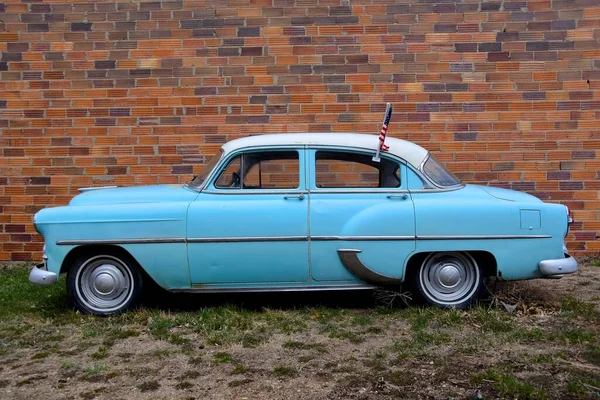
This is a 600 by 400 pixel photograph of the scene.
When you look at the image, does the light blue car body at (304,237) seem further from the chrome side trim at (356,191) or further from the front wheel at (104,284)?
the front wheel at (104,284)

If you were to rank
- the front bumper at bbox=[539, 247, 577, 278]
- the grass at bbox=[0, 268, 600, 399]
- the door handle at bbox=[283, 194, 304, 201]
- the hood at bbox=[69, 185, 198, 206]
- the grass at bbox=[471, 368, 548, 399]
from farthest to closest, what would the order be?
the hood at bbox=[69, 185, 198, 206] → the door handle at bbox=[283, 194, 304, 201] → the front bumper at bbox=[539, 247, 577, 278] → the grass at bbox=[0, 268, 600, 399] → the grass at bbox=[471, 368, 548, 399]

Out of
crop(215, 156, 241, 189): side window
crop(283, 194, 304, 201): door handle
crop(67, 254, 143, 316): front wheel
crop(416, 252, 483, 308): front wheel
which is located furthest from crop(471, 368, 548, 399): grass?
crop(67, 254, 143, 316): front wheel

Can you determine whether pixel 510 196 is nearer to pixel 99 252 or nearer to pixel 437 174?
pixel 437 174

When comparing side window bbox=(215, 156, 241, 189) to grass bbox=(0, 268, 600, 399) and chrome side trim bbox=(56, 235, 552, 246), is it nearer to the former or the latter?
chrome side trim bbox=(56, 235, 552, 246)

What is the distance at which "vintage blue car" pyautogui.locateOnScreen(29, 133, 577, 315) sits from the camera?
5.19 m

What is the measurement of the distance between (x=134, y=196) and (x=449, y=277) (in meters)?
2.80

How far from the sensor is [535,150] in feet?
23.9

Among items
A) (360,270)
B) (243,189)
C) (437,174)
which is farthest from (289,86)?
(360,270)

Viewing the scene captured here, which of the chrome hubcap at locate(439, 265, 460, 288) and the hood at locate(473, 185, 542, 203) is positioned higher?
the hood at locate(473, 185, 542, 203)

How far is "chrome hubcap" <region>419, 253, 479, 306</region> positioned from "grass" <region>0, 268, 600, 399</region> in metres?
0.19

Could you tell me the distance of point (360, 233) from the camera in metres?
5.20

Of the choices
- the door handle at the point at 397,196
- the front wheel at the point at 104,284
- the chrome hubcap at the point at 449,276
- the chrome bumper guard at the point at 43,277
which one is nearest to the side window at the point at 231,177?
the front wheel at the point at 104,284

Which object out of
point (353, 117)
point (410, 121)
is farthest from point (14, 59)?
point (410, 121)

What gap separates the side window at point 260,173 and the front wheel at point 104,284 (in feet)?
3.52
